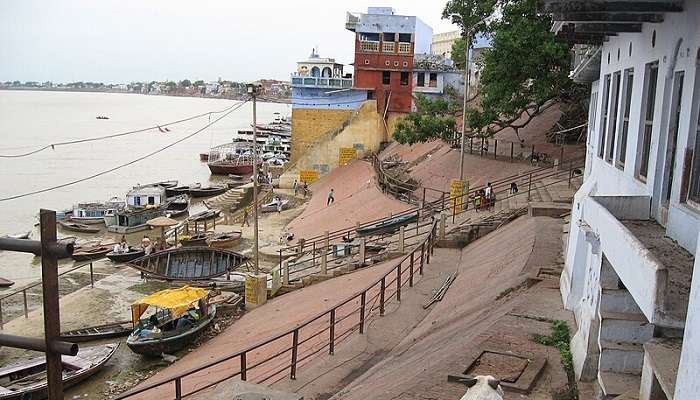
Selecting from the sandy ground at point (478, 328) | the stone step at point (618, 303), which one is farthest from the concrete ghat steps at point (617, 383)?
the sandy ground at point (478, 328)

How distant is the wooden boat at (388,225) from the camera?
2247 centimetres

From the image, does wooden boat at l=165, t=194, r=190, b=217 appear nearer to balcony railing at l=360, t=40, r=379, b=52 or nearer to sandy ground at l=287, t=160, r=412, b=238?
sandy ground at l=287, t=160, r=412, b=238

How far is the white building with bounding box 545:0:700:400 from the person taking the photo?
14.3ft

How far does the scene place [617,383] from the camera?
6.20 meters

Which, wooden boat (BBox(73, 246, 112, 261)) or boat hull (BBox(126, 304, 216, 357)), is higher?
boat hull (BBox(126, 304, 216, 357))

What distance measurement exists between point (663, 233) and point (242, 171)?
57.6 metres

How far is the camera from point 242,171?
6181cm

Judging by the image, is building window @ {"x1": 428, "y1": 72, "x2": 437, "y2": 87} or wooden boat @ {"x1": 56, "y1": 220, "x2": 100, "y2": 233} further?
building window @ {"x1": 428, "y1": 72, "x2": 437, "y2": 87}

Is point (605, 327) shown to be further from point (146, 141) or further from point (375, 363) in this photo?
point (146, 141)

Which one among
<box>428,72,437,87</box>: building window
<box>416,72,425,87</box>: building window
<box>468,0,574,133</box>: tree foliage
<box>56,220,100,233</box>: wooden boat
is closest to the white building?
<box>468,0,574,133</box>: tree foliage

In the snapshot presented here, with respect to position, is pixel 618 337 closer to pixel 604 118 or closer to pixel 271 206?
pixel 604 118

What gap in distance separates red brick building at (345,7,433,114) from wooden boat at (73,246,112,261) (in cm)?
2516

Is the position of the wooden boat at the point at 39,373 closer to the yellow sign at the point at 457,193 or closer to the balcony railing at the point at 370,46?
the yellow sign at the point at 457,193

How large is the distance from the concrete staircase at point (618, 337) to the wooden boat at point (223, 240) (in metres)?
24.1
